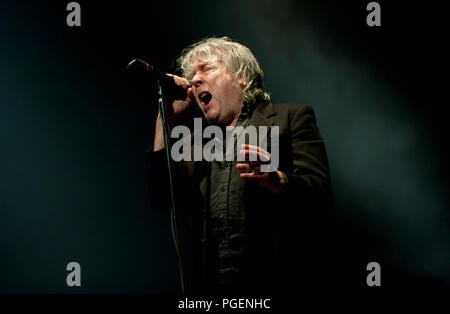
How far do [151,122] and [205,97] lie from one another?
2.13ft

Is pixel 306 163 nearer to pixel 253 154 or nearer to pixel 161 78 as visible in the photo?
pixel 253 154

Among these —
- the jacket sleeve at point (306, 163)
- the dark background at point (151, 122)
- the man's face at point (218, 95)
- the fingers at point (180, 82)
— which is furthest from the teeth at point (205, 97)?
the dark background at point (151, 122)

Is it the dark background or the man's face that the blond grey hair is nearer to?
the man's face

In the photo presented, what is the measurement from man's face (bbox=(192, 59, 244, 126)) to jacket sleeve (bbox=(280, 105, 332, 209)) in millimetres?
339

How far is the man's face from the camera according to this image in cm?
178

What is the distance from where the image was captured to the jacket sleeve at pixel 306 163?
129 cm

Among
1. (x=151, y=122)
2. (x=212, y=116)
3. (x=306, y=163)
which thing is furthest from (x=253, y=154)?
(x=151, y=122)

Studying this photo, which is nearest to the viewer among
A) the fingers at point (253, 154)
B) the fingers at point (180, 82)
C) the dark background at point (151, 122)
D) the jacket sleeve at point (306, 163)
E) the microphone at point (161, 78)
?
the fingers at point (253, 154)

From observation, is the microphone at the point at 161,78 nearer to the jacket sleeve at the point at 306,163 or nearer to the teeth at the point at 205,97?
the teeth at the point at 205,97

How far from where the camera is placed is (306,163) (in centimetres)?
145

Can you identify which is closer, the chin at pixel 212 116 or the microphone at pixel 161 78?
the microphone at pixel 161 78

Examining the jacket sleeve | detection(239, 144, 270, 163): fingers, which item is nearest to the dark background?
the jacket sleeve
